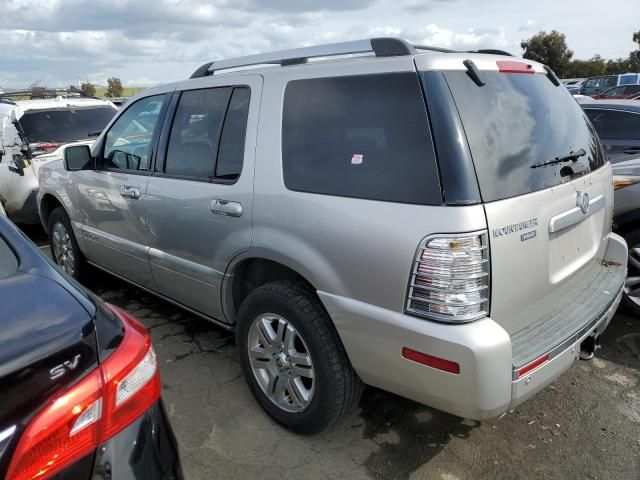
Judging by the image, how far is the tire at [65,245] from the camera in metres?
4.74

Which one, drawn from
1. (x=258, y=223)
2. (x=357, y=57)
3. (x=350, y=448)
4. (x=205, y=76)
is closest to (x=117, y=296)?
(x=205, y=76)

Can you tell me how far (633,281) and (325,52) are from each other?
9.71ft

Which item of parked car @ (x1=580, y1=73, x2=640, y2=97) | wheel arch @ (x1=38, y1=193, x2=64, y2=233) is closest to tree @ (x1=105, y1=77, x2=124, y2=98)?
parked car @ (x1=580, y1=73, x2=640, y2=97)

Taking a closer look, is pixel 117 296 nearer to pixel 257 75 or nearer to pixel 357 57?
pixel 257 75

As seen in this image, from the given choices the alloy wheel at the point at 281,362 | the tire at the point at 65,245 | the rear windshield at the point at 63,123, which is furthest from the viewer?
the rear windshield at the point at 63,123

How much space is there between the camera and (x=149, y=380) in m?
1.65

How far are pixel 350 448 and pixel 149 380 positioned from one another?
139 cm

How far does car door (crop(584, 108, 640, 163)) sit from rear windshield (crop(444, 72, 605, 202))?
3.24 metres

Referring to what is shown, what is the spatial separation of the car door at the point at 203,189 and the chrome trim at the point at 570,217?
57.6 inches

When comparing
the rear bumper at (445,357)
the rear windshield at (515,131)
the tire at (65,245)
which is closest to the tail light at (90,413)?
the rear bumper at (445,357)

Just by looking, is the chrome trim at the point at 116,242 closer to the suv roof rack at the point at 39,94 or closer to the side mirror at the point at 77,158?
the side mirror at the point at 77,158

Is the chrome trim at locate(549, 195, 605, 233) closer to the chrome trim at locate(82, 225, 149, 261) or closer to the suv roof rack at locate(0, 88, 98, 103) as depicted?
the chrome trim at locate(82, 225, 149, 261)

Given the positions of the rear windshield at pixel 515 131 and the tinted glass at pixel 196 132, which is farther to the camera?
the tinted glass at pixel 196 132

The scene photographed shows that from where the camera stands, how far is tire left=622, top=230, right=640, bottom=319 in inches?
158
